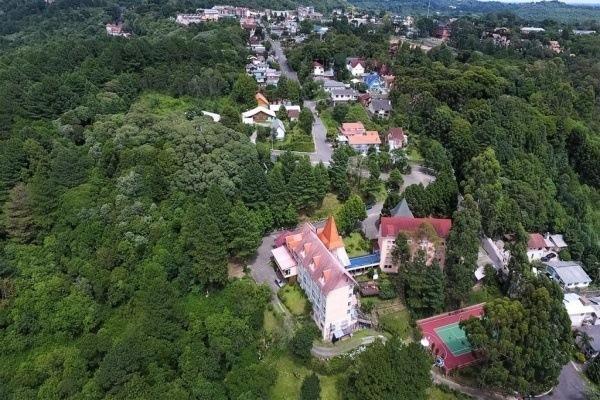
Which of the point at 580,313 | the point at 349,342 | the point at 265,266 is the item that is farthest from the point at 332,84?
the point at 349,342

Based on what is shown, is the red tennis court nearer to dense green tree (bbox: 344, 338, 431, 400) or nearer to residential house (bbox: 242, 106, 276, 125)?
dense green tree (bbox: 344, 338, 431, 400)

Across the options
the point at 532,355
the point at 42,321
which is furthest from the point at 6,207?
the point at 532,355

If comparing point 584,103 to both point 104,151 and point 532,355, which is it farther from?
point 104,151

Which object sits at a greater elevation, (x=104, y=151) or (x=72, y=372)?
(x=104, y=151)

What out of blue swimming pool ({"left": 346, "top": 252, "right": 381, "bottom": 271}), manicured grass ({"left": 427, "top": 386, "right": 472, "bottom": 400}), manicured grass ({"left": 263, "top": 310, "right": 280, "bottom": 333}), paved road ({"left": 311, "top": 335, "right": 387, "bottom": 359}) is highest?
blue swimming pool ({"left": 346, "top": 252, "right": 381, "bottom": 271})

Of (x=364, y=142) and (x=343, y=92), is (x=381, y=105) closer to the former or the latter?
(x=343, y=92)

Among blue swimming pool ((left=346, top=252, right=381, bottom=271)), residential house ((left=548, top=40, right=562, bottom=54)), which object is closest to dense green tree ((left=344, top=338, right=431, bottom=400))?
blue swimming pool ((left=346, top=252, right=381, bottom=271))
